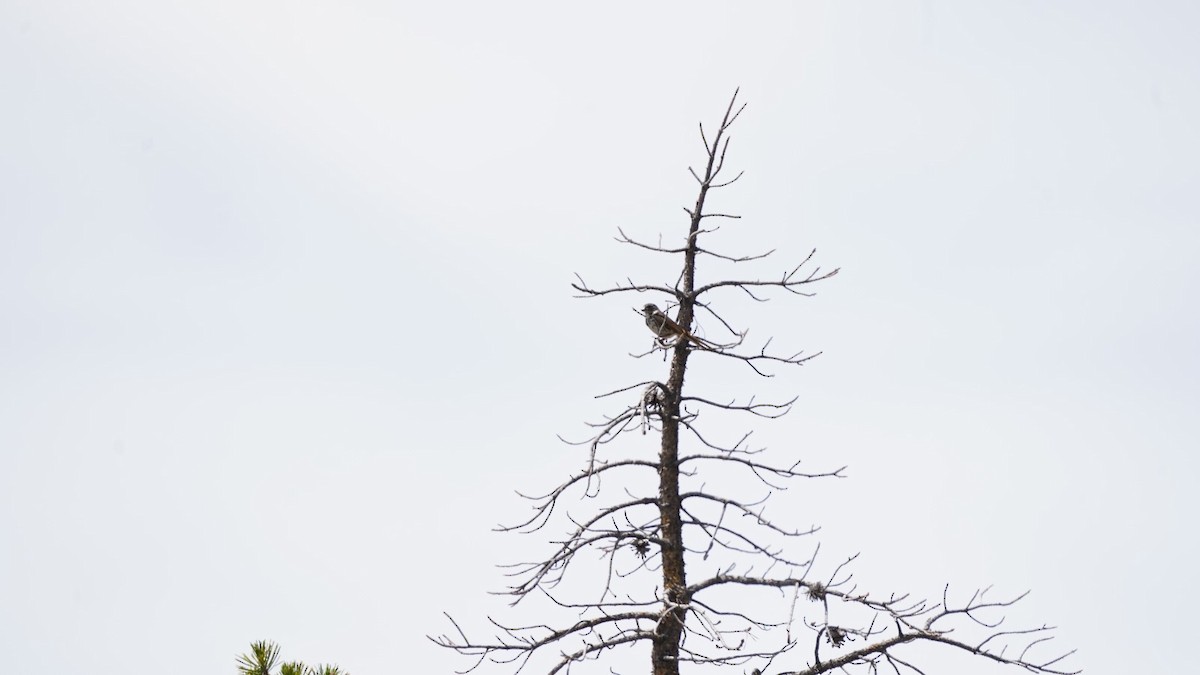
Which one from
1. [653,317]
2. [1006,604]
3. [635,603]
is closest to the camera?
[1006,604]

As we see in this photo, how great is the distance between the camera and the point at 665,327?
8469 millimetres

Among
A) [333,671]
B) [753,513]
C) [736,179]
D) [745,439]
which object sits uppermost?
[736,179]

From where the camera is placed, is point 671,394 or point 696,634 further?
point 671,394

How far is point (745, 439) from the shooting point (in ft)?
26.4

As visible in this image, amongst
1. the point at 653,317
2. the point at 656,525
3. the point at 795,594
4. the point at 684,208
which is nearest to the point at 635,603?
the point at 656,525

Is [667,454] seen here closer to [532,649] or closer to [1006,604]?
[532,649]

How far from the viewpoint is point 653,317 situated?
8.62 m

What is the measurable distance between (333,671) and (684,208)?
3.49m

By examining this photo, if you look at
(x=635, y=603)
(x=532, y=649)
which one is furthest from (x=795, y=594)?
(x=532, y=649)

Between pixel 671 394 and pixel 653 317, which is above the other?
pixel 653 317

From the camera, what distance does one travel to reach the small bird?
8273 millimetres

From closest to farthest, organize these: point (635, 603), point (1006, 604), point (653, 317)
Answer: point (1006, 604)
point (635, 603)
point (653, 317)

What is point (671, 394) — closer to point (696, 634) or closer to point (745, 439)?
point (745, 439)

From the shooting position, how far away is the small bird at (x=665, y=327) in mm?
8273
